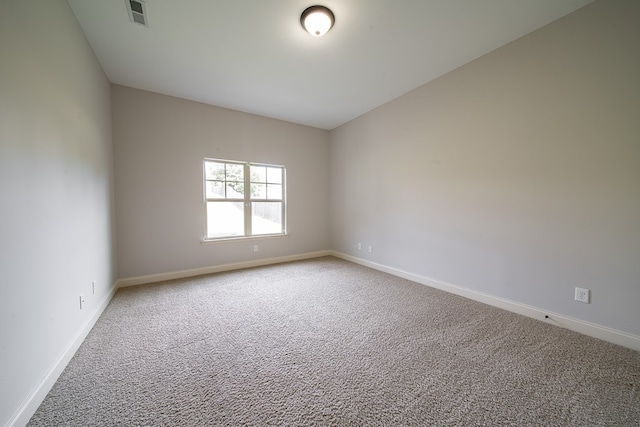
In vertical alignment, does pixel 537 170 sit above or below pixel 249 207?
above

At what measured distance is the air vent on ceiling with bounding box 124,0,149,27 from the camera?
187 centimetres

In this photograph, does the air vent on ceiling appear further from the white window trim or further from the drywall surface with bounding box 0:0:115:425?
the white window trim

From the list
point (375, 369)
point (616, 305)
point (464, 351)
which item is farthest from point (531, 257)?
point (375, 369)

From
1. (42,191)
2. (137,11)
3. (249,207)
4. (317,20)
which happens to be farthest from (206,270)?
(317,20)

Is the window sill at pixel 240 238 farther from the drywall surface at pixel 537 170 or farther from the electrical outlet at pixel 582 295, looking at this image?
the electrical outlet at pixel 582 295

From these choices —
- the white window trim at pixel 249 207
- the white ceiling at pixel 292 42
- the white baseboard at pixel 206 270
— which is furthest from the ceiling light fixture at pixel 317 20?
the white baseboard at pixel 206 270

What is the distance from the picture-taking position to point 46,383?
1.38 metres

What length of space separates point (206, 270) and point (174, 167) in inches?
66.7

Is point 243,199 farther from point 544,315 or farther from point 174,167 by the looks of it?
point 544,315

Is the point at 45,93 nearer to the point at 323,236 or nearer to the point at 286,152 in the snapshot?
Answer: the point at 286,152

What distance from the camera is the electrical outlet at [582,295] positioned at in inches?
79.6

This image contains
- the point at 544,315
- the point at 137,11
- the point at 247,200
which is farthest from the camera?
the point at 247,200

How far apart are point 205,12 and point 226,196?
2.55 meters

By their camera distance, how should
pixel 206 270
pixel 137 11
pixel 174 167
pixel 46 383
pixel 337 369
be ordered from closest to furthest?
1. pixel 46 383
2. pixel 337 369
3. pixel 137 11
4. pixel 174 167
5. pixel 206 270
